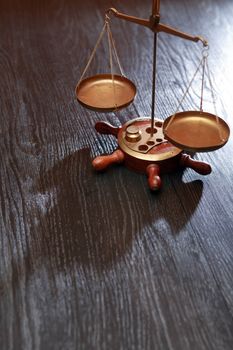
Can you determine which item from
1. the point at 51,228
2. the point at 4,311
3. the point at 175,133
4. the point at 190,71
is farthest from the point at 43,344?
the point at 190,71

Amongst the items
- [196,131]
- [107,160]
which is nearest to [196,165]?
[196,131]

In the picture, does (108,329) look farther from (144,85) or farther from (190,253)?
(144,85)

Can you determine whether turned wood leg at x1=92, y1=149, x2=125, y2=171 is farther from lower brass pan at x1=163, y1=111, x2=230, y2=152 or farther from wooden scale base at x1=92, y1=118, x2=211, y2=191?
lower brass pan at x1=163, y1=111, x2=230, y2=152

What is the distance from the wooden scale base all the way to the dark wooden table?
2cm

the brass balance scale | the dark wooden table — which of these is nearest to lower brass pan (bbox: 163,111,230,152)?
the brass balance scale

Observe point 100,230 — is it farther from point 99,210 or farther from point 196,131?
point 196,131

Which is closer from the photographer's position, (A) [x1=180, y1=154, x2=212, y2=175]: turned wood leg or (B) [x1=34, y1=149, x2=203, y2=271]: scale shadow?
(B) [x1=34, y1=149, x2=203, y2=271]: scale shadow

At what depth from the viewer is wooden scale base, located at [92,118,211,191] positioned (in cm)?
98

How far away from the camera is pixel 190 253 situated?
2.78 ft

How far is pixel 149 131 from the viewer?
104cm

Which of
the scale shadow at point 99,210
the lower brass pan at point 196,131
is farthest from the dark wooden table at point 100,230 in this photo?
the lower brass pan at point 196,131

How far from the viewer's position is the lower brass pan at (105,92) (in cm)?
99

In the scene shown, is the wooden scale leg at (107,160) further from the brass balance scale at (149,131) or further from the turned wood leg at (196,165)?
the turned wood leg at (196,165)

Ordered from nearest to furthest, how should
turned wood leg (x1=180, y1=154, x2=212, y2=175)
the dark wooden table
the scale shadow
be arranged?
the dark wooden table, the scale shadow, turned wood leg (x1=180, y1=154, x2=212, y2=175)
